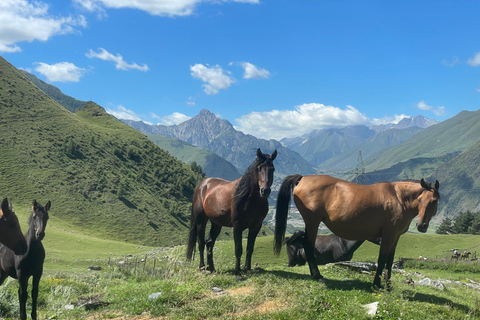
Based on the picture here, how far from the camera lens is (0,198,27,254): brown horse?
9266 millimetres

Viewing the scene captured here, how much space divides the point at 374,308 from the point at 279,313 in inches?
81.8

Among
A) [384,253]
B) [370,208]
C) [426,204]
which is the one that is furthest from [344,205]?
[426,204]

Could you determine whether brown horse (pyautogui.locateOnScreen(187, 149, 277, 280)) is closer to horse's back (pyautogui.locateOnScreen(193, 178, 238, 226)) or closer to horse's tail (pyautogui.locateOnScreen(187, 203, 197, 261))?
horse's back (pyautogui.locateOnScreen(193, 178, 238, 226))

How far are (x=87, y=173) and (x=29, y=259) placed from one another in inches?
3799

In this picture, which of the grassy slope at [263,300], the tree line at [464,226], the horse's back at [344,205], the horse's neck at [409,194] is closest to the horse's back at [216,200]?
the grassy slope at [263,300]

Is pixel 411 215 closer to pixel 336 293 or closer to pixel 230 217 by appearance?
pixel 336 293

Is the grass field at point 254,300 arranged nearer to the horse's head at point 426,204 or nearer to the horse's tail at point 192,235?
the horse's tail at point 192,235

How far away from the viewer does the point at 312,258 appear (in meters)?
10.5

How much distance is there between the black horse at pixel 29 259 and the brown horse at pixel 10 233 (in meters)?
0.17

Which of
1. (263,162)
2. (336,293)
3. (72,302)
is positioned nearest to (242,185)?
(263,162)

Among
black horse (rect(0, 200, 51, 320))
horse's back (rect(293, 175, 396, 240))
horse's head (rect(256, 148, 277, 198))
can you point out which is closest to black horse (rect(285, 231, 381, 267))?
horse's back (rect(293, 175, 396, 240))

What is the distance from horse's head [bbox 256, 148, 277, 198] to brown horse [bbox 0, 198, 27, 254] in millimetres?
6676

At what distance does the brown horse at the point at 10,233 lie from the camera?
30.4ft

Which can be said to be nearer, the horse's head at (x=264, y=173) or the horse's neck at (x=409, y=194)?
the horse's neck at (x=409, y=194)
